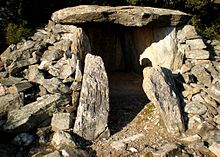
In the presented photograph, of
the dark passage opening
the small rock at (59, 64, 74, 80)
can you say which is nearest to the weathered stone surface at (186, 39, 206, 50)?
the dark passage opening

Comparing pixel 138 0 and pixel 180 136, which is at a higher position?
pixel 138 0

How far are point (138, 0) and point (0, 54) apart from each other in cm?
545

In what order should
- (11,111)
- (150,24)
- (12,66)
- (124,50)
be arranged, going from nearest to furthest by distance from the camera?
(11,111) → (12,66) → (150,24) → (124,50)

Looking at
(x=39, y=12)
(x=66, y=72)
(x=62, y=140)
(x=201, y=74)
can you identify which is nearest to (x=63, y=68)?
(x=66, y=72)

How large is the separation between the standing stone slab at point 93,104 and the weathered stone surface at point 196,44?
3.96 meters

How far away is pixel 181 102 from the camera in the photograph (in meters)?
10.3

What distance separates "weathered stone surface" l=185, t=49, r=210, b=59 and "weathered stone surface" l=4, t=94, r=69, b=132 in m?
4.74

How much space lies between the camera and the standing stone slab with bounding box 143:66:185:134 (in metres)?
9.45

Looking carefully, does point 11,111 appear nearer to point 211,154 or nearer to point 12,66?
point 12,66

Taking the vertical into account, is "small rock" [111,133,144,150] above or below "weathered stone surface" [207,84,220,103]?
below

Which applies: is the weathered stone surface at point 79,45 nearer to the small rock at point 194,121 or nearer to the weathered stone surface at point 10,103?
the weathered stone surface at point 10,103

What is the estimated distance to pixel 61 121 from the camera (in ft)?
29.8

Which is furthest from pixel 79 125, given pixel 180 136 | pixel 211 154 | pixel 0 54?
pixel 0 54

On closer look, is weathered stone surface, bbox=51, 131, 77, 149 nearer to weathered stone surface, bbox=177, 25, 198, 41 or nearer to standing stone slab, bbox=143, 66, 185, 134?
standing stone slab, bbox=143, 66, 185, 134
